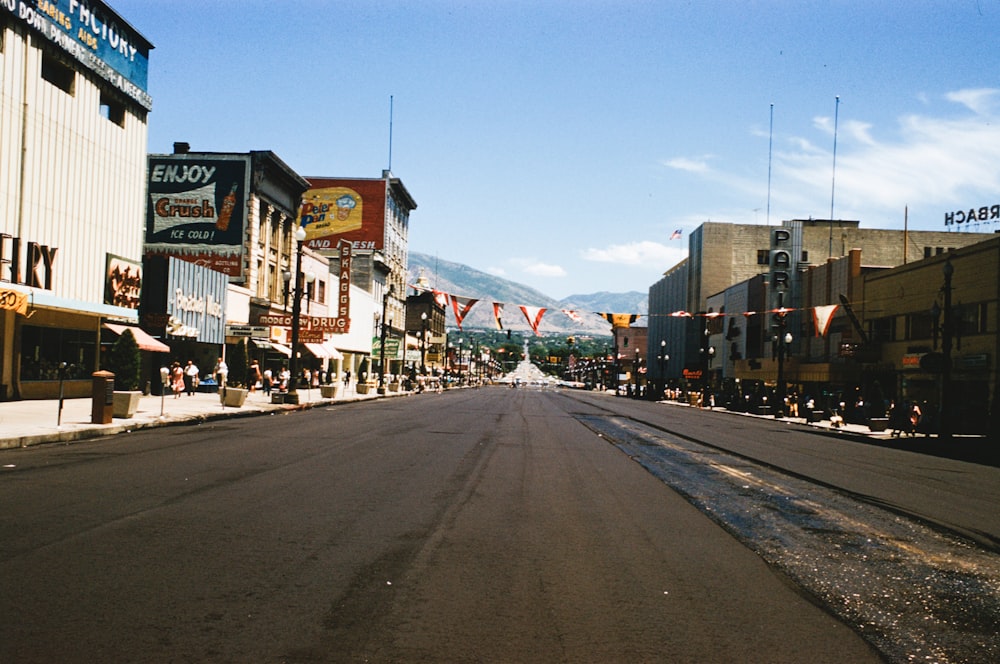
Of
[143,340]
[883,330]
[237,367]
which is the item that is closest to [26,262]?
[143,340]

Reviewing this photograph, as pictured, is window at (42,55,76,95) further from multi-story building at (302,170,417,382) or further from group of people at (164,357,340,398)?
multi-story building at (302,170,417,382)

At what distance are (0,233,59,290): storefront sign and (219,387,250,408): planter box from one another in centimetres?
765

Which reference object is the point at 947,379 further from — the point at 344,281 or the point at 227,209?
the point at 344,281

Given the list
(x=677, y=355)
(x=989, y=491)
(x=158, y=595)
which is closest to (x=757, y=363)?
(x=677, y=355)

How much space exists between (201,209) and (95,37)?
21932 mm

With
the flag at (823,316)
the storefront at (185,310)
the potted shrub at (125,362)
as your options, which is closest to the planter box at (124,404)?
the potted shrub at (125,362)

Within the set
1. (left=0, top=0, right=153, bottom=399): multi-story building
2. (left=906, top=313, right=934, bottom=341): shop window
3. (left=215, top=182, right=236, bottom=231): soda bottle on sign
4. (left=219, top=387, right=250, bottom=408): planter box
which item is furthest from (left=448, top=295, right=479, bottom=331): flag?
(left=906, top=313, right=934, bottom=341): shop window

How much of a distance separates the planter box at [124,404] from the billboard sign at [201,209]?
34584 millimetres

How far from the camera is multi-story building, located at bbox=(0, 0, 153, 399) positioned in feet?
107

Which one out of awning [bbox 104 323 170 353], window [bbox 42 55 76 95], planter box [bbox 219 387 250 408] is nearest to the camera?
planter box [bbox 219 387 250 408]

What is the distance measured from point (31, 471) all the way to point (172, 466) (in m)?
2.09

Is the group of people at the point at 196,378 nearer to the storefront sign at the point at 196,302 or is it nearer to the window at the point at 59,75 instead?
the storefront sign at the point at 196,302

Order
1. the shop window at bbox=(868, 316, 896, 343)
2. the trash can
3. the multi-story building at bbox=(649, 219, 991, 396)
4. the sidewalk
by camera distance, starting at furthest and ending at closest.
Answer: the multi-story building at bbox=(649, 219, 991, 396) < the shop window at bbox=(868, 316, 896, 343) < the trash can < the sidewalk

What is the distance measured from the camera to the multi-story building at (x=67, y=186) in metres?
32.5
